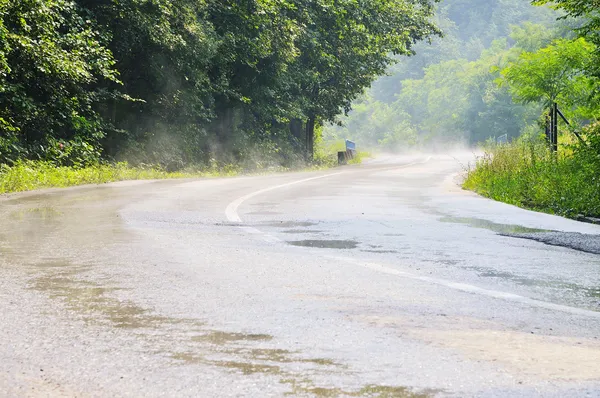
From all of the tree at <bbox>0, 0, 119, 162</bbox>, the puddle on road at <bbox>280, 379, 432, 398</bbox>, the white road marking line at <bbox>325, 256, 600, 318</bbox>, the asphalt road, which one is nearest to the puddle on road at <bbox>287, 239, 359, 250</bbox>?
the asphalt road

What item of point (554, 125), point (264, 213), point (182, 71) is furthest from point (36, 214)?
point (182, 71)

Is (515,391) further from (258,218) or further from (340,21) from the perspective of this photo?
(340,21)

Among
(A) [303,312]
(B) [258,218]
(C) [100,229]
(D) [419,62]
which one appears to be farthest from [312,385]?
(D) [419,62]

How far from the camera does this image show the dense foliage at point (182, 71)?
2567cm

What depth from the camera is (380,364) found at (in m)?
4.90

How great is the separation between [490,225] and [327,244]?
3.53m

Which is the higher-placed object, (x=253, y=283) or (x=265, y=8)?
(x=265, y=8)

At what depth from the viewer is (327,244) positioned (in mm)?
10602

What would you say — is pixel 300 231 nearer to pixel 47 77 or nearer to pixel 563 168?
pixel 563 168

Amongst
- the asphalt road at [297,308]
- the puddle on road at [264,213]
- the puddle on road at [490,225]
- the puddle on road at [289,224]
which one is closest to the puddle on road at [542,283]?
the asphalt road at [297,308]

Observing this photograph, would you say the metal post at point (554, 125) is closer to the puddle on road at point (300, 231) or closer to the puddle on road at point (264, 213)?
the puddle on road at point (264, 213)

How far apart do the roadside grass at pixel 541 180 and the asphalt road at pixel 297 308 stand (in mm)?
3653

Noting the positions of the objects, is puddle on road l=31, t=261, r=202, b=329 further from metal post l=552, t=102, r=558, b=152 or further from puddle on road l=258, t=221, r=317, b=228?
metal post l=552, t=102, r=558, b=152

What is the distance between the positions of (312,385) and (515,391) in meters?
0.95
